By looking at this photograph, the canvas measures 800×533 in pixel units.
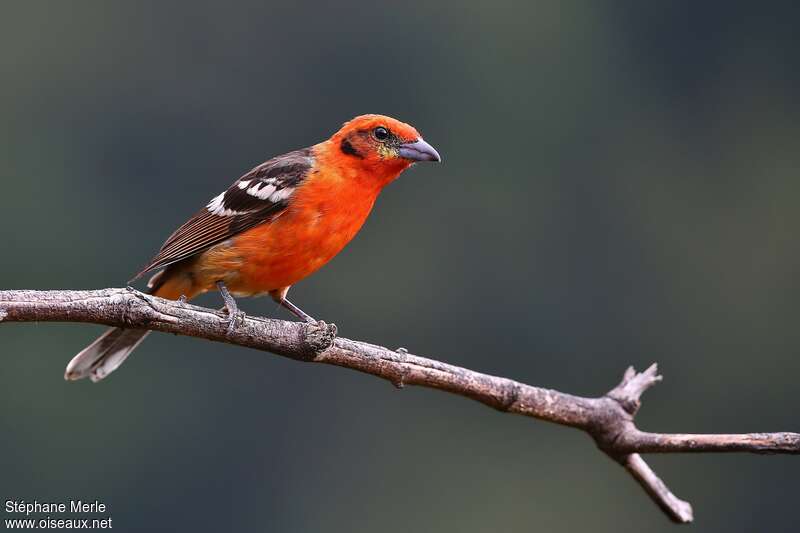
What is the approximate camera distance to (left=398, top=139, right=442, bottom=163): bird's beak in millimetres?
7395

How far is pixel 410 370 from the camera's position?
20.6 ft

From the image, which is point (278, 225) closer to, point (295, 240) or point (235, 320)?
point (295, 240)

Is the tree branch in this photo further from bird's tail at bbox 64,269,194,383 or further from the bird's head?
the bird's head

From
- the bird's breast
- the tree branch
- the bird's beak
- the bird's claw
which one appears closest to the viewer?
the tree branch

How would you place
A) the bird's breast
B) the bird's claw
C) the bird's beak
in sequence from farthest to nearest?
the bird's beak < the bird's breast < the bird's claw

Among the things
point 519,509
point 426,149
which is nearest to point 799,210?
point 519,509

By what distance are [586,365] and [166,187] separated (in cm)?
1016

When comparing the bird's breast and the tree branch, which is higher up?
the bird's breast

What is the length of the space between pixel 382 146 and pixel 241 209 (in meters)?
0.99

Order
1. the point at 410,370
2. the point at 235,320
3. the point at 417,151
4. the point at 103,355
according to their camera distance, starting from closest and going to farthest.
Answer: the point at 235,320 < the point at 410,370 < the point at 103,355 < the point at 417,151

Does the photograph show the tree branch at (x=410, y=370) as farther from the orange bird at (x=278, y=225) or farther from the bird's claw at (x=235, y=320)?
the orange bird at (x=278, y=225)

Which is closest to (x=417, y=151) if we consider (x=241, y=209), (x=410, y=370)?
(x=241, y=209)

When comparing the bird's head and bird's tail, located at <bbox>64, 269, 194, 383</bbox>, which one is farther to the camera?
the bird's head

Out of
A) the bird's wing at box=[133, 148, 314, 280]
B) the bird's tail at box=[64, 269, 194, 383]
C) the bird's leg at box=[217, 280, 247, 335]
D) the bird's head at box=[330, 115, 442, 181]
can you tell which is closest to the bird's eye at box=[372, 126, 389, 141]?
the bird's head at box=[330, 115, 442, 181]
